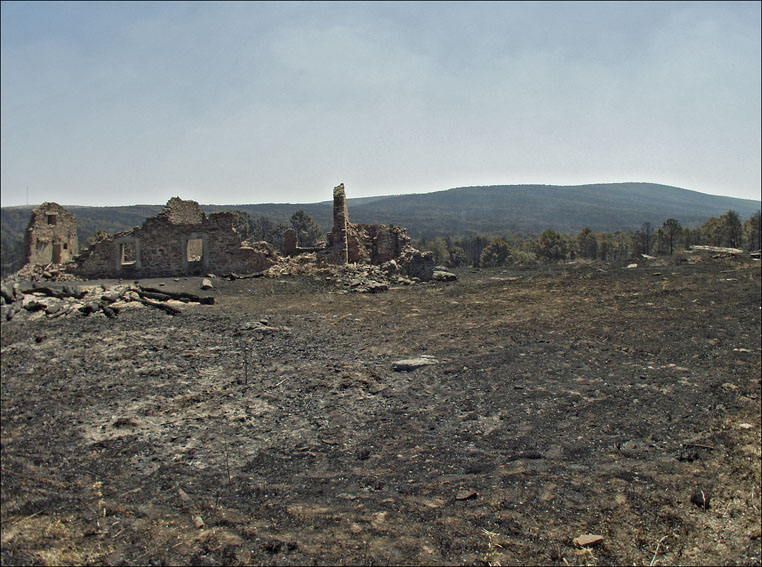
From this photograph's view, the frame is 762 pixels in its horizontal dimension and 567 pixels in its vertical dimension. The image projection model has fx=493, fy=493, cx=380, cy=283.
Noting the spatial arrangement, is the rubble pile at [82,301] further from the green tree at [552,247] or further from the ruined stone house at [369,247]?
the green tree at [552,247]

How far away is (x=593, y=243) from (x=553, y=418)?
193ft

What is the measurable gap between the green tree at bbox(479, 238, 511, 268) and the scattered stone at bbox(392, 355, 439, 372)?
165 ft

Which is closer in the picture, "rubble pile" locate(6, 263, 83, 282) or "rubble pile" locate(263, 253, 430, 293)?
"rubble pile" locate(263, 253, 430, 293)

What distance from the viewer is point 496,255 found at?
5966 centimetres

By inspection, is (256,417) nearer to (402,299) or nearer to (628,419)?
(628,419)

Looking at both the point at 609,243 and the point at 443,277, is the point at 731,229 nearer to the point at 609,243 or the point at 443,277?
the point at 609,243

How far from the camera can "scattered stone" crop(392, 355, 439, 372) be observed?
848cm

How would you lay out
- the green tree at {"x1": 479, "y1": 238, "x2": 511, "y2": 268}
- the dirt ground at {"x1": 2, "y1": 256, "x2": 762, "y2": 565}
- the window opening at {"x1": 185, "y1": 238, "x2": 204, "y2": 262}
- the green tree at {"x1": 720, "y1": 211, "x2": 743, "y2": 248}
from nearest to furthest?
the dirt ground at {"x1": 2, "y1": 256, "x2": 762, "y2": 565} < the window opening at {"x1": 185, "y1": 238, "x2": 204, "y2": 262} < the green tree at {"x1": 720, "y1": 211, "x2": 743, "y2": 248} < the green tree at {"x1": 479, "y1": 238, "x2": 511, "y2": 268}

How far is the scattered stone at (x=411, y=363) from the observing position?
8.48m

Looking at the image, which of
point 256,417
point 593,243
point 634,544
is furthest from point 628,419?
point 593,243

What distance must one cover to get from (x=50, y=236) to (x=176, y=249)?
5.98m

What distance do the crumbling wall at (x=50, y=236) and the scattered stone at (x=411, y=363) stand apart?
2009cm

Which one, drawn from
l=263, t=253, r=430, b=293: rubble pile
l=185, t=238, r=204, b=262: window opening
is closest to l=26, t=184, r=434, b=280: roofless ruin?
l=263, t=253, r=430, b=293: rubble pile

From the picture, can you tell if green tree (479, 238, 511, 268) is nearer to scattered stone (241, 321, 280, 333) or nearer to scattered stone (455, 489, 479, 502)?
scattered stone (241, 321, 280, 333)
